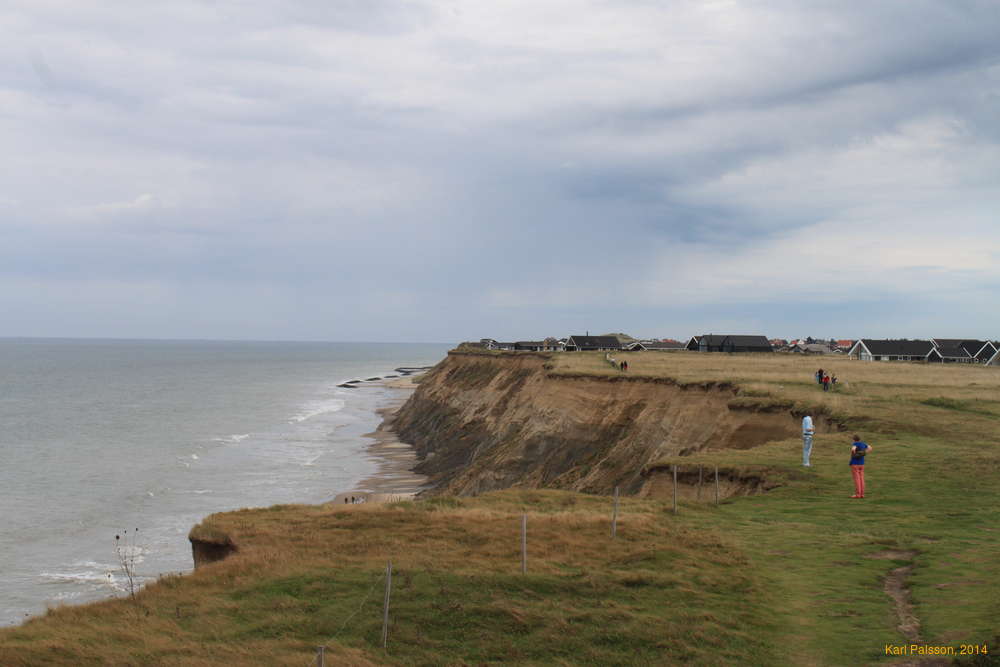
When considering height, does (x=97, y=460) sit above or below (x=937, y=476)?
below

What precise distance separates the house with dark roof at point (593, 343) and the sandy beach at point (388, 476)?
184ft

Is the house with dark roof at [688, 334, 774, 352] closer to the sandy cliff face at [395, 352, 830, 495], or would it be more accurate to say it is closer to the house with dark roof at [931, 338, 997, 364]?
the house with dark roof at [931, 338, 997, 364]

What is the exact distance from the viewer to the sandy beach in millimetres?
45281

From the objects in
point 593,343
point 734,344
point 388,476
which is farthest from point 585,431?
point 593,343

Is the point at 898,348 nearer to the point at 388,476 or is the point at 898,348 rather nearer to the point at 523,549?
the point at 388,476

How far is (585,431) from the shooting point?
4925cm

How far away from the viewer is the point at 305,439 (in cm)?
7644

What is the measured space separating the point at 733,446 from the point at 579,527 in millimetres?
17942

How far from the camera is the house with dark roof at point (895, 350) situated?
104 meters

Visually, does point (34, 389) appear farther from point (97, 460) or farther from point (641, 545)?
point (641, 545)

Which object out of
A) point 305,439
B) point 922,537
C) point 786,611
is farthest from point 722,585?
point 305,439

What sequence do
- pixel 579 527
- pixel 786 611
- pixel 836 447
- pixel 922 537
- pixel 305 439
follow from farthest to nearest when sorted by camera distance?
pixel 305 439 → pixel 836 447 → pixel 579 527 → pixel 922 537 → pixel 786 611

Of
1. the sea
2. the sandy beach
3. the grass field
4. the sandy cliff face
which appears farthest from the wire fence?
the sea

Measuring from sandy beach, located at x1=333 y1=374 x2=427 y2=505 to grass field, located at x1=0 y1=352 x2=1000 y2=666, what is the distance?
1155 centimetres
